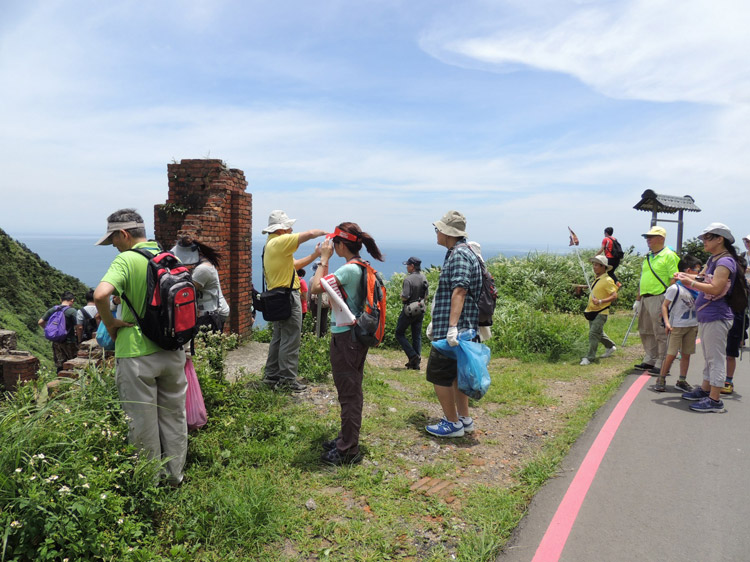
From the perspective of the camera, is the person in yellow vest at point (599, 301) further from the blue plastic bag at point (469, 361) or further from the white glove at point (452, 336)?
the white glove at point (452, 336)

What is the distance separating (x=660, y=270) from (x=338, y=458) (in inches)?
217

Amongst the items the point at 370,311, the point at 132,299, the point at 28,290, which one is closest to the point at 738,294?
the point at 370,311

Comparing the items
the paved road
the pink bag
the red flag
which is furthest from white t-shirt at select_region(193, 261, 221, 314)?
the red flag

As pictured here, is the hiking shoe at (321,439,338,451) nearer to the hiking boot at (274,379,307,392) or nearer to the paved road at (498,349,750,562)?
the hiking boot at (274,379,307,392)

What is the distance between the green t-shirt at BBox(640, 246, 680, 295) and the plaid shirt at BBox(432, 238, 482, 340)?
385 cm

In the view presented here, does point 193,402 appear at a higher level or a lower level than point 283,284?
lower

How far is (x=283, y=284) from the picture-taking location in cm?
579

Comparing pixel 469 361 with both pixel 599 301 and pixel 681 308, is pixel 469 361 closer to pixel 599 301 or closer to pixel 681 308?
pixel 681 308

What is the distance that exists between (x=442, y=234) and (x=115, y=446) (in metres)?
3.17

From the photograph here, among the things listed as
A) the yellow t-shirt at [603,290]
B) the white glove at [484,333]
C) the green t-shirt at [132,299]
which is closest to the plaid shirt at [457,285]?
the white glove at [484,333]

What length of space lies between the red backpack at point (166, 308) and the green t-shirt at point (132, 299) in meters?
0.04

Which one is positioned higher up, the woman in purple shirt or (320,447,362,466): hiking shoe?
the woman in purple shirt

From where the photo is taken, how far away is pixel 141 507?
330 cm

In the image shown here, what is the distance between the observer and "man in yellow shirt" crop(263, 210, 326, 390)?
569 cm
